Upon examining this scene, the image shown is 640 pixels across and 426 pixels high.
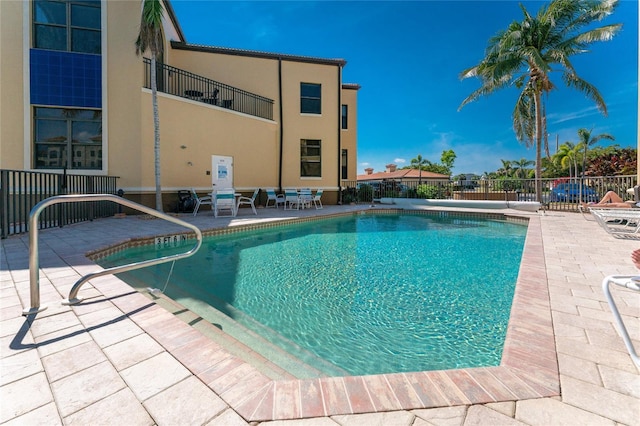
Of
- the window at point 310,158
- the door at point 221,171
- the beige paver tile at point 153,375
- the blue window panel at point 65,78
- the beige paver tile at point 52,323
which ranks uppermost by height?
the blue window panel at point 65,78

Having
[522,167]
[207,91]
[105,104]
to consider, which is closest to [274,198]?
[207,91]

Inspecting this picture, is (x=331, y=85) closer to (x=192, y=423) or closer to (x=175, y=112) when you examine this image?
(x=175, y=112)

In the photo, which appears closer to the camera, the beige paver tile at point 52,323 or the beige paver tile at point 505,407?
the beige paver tile at point 505,407

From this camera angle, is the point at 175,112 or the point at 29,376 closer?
the point at 29,376

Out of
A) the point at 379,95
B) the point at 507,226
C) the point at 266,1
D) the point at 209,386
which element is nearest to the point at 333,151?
the point at 266,1

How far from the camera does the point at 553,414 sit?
4.53 ft

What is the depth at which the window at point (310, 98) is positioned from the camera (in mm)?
14562

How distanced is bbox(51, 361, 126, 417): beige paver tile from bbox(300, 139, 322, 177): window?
13277 millimetres

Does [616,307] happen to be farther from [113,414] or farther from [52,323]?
[52,323]

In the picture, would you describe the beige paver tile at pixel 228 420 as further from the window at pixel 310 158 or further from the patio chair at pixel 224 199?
the window at pixel 310 158

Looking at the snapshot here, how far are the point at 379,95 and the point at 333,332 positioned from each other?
1117 inches

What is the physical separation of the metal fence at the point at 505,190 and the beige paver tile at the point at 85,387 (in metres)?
14.3

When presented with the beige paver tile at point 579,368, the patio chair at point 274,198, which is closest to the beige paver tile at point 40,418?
the beige paver tile at point 579,368

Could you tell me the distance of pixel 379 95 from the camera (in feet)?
91.2
